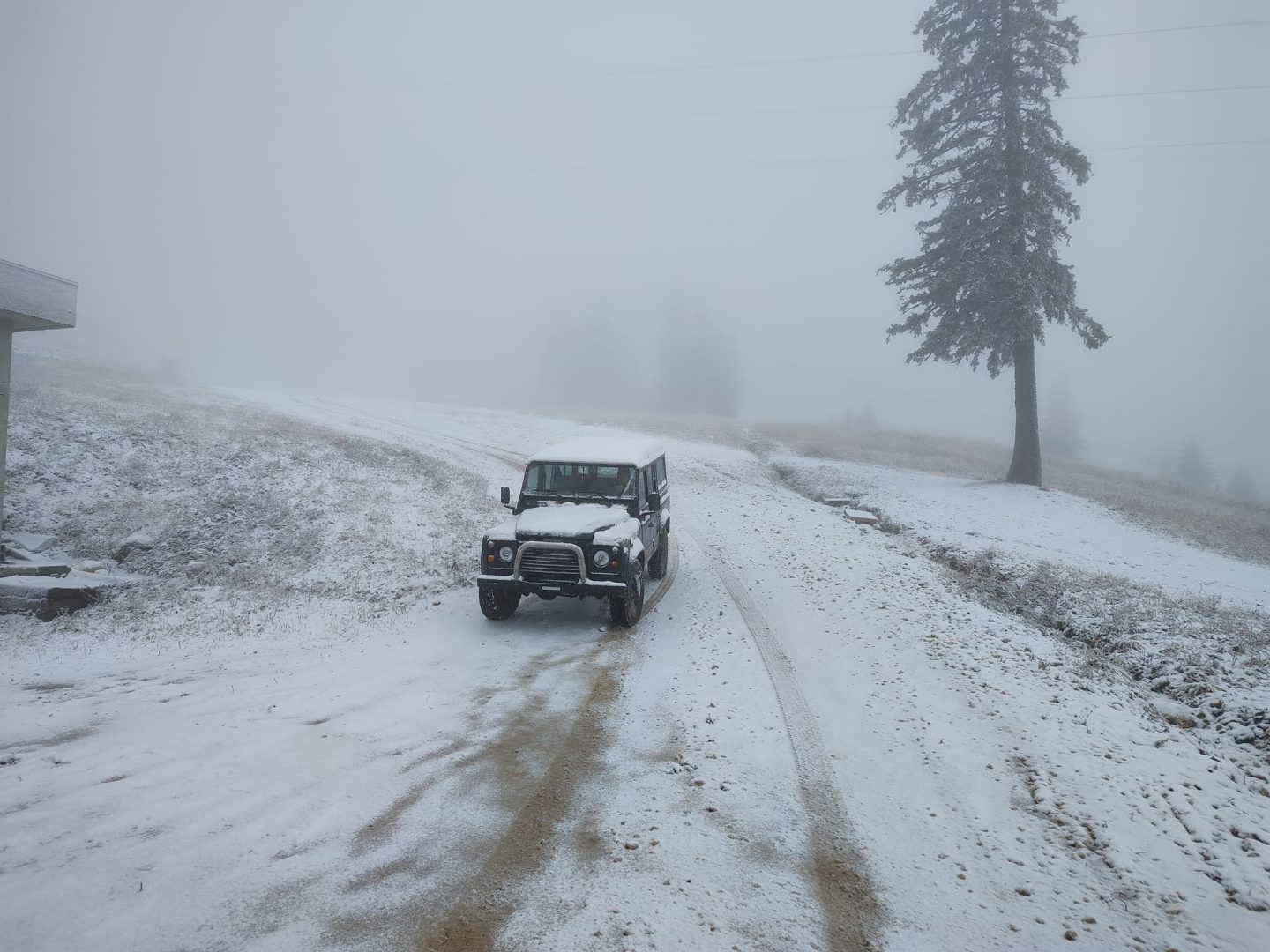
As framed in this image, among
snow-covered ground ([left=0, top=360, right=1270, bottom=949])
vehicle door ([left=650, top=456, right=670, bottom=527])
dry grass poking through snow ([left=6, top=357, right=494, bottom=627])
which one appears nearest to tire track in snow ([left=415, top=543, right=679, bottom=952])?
snow-covered ground ([left=0, top=360, right=1270, bottom=949])

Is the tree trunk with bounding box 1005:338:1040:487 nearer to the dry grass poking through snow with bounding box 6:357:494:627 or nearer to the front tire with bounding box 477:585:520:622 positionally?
the dry grass poking through snow with bounding box 6:357:494:627

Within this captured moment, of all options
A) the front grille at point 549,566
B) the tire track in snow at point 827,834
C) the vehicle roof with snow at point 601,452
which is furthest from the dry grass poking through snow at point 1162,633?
the front grille at point 549,566

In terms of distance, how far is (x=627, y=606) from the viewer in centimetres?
911

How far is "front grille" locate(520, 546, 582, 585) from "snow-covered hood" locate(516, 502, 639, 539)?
221mm

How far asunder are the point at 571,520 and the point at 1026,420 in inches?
651

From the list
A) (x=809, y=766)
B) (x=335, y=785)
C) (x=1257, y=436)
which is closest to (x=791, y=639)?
(x=809, y=766)

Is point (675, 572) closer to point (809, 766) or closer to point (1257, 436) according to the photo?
point (809, 766)

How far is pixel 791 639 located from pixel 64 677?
8566 millimetres

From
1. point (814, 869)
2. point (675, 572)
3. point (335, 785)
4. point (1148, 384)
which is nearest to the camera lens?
point (814, 869)

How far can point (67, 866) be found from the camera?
3861 millimetres

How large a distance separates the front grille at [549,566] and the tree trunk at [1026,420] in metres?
16.2

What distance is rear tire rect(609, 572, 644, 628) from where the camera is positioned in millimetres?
9070

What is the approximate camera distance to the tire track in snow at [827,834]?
12.3ft

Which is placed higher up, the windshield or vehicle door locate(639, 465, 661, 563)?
the windshield
